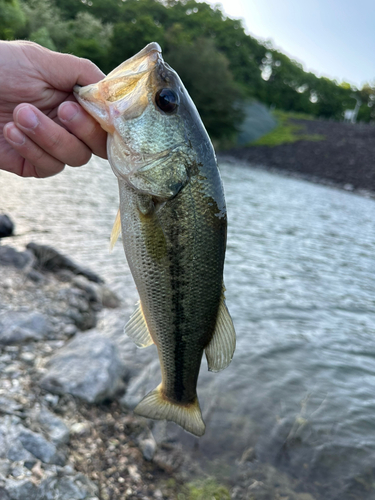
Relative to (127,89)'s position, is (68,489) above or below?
below

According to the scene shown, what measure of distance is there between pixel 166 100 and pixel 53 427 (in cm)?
325

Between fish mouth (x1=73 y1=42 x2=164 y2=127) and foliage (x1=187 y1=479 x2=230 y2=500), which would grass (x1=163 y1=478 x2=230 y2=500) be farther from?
fish mouth (x1=73 y1=42 x2=164 y2=127)

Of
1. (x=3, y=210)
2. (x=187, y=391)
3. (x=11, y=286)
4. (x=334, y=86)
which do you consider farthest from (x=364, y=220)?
(x=334, y=86)

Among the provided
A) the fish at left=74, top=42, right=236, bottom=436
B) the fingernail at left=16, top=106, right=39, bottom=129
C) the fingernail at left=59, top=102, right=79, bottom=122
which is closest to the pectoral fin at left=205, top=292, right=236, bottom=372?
the fish at left=74, top=42, right=236, bottom=436

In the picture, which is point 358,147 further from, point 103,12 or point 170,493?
point 103,12

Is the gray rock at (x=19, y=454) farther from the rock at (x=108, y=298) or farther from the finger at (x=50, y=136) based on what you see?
the rock at (x=108, y=298)

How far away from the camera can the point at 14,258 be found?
7684mm

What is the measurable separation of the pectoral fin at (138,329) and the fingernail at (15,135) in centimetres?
136

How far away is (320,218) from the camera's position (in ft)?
66.3

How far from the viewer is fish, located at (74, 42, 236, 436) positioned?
215 cm

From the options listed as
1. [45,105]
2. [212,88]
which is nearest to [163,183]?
[45,105]

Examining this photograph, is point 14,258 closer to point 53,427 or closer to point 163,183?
point 53,427

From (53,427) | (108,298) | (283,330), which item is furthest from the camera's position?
(283,330)

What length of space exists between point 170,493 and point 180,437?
0.82m
